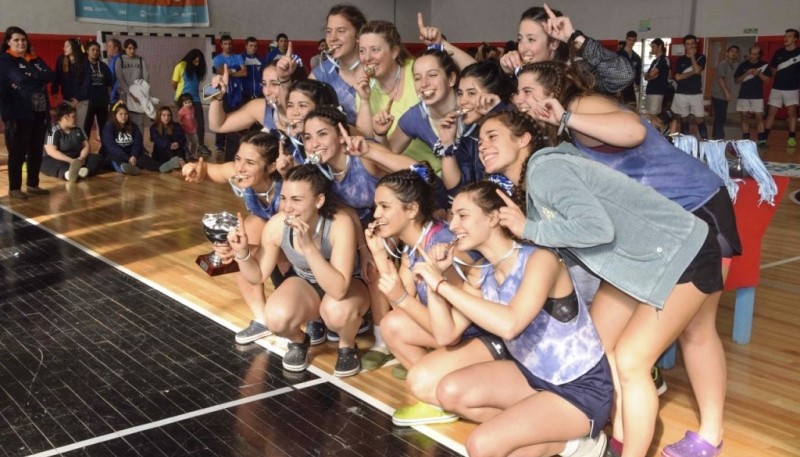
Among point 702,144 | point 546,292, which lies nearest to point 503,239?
point 546,292

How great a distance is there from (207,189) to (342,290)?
511cm

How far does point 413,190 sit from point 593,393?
990 millimetres

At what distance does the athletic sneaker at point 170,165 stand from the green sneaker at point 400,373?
6.48 meters

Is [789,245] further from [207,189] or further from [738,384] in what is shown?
[207,189]

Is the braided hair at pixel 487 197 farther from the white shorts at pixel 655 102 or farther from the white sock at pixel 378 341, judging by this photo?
the white shorts at pixel 655 102

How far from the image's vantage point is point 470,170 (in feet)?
11.8

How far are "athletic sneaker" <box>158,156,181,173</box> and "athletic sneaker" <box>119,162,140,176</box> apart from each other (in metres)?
0.29

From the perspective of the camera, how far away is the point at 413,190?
3.03 m

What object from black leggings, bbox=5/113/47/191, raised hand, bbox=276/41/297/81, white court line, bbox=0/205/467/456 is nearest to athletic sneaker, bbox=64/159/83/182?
black leggings, bbox=5/113/47/191

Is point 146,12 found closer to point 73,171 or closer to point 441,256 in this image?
point 73,171

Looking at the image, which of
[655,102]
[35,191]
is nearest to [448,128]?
[35,191]

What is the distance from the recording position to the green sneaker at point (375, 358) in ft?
11.8

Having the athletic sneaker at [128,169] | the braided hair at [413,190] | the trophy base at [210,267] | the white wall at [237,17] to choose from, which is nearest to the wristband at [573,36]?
the braided hair at [413,190]

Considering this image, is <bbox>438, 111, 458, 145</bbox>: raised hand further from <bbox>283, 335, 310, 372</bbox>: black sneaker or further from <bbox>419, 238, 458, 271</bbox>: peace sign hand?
<bbox>283, 335, 310, 372</bbox>: black sneaker
